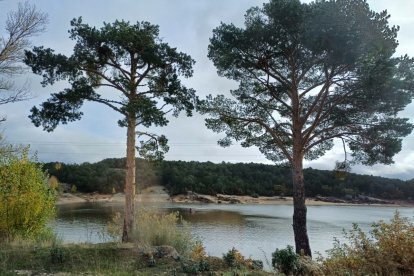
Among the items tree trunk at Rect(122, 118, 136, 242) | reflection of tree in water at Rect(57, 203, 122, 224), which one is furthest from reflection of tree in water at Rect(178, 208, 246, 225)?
tree trunk at Rect(122, 118, 136, 242)

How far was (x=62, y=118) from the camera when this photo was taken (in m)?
13.3

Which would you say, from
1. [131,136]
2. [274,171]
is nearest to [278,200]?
[274,171]

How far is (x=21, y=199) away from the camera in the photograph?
1439 cm

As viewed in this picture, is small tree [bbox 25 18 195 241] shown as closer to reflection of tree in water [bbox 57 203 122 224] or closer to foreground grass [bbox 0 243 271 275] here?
foreground grass [bbox 0 243 271 275]

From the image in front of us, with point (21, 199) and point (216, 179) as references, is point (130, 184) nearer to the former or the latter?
point (21, 199)

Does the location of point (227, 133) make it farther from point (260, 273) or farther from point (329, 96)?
point (260, 273)

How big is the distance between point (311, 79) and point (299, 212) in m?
6.05

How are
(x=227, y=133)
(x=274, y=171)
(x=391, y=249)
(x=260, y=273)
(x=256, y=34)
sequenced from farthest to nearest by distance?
(x=274, y=171) → (x=227, y=133) → (x=256, y=34) → (x=260, y=273) → (x=391, y=249)

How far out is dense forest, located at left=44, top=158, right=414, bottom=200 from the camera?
81.9 meters

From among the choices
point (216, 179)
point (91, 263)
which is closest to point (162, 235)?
point (91, 263)

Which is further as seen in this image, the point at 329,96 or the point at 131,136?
→ the point at 329,96

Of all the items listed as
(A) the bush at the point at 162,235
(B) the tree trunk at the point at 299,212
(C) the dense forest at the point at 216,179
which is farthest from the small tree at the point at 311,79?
(C) the dense forest at the point at 216,179

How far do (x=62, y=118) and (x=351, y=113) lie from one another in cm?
1140

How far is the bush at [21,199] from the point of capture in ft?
46.4
